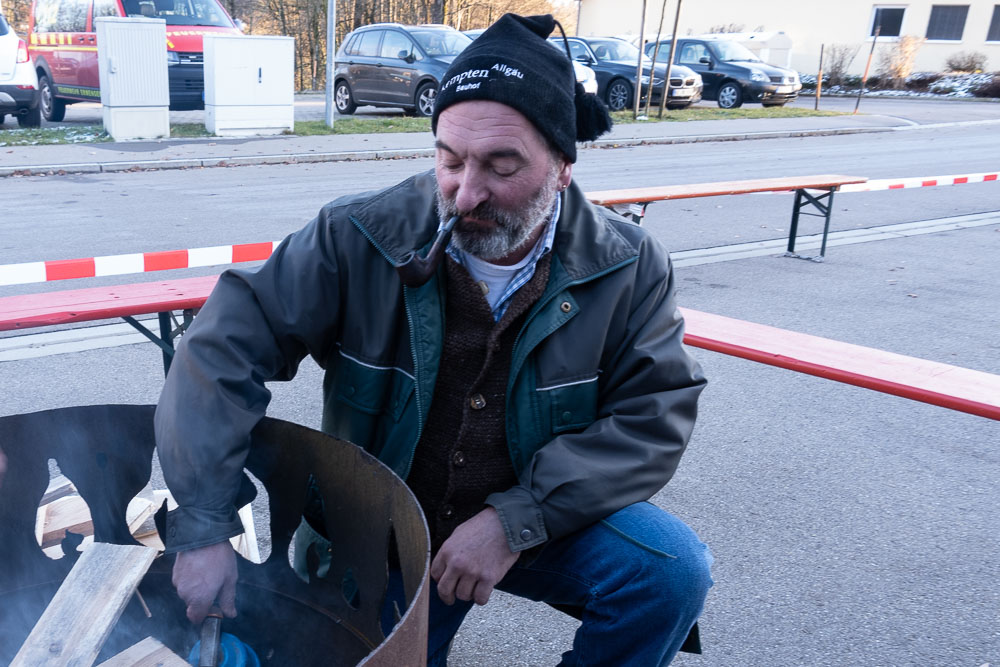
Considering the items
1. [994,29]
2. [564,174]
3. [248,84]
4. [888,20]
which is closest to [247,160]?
[248,84]

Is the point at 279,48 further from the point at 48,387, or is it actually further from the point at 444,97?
the point at 444,97

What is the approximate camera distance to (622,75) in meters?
19.1

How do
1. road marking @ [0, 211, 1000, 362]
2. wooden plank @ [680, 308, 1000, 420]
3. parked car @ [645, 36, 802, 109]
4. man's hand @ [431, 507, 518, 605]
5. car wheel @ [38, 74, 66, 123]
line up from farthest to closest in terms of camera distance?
parked car @ [645, 36, 802, 109], car wheel @ [38, 74, 66, 123], road marking @ [0, 211, 1000, 362], wooden plank @ [680, 308, 1000, 420], man's hand @ [431, 507, 518, 605]

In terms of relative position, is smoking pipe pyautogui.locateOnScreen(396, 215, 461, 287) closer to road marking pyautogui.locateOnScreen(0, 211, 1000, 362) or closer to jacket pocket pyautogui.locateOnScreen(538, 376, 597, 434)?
jacket pocket pyautogui.locateOnScreen(538, 376, 597, 434)

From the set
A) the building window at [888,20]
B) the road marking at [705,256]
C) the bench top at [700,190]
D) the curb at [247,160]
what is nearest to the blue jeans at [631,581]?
the road marking at [705,256]

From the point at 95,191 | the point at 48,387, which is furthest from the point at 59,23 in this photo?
the point at 48,387

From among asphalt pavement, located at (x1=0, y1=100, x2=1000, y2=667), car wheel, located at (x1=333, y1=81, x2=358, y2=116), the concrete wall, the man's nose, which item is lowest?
asphalt pavement, located at (x1=0, y1=100, x2=1000, y2=667)

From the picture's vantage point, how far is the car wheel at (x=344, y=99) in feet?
56.9

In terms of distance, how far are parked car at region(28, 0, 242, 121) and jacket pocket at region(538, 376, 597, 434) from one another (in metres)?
12.4

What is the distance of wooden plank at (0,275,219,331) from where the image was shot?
305 cm

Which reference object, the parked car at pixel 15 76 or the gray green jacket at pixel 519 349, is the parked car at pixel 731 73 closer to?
the parked car at pixel 15 76

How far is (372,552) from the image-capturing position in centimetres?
183

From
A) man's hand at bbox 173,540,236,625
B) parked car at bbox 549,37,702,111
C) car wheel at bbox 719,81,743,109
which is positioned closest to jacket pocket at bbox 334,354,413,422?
man's hand at bbox 173,540,236,625

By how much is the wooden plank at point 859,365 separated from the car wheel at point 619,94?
54.1ft
